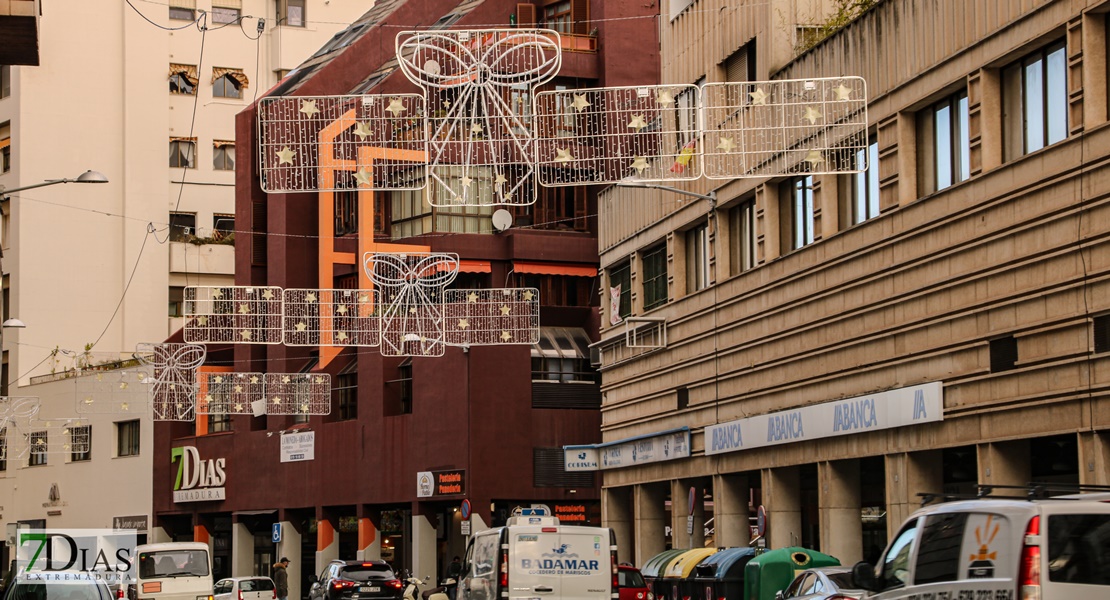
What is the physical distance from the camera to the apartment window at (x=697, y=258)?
37.9 m

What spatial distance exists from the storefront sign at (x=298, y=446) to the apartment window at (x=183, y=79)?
25.0 metres

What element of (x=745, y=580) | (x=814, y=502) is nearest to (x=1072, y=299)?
(x=745, y=580)

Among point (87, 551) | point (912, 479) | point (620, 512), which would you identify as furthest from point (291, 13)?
point (912, 479)

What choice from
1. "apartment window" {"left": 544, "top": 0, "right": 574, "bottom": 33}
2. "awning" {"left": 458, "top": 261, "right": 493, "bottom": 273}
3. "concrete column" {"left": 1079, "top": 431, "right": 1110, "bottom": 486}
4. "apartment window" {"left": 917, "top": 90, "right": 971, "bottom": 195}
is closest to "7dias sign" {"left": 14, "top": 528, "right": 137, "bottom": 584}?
"awning" {"left": 458, "top": 261, "right": 493, "bottom": 273}

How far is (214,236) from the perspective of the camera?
7525cm

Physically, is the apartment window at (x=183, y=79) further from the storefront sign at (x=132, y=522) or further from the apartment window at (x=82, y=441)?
the storefront sign at (x=132, y=522)

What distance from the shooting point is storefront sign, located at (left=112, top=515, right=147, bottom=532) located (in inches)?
2594

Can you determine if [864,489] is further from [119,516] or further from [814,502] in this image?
[119,516]

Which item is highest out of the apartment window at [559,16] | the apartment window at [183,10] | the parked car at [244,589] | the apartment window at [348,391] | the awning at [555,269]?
the apartment window at [183,10]

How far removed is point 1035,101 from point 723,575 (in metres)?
10.1

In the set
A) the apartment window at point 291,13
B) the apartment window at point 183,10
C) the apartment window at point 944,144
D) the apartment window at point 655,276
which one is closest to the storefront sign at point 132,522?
the apartment window at point 183,10

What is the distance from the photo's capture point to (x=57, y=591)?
23.7 m

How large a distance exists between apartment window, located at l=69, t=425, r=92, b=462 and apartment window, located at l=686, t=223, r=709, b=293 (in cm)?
3756

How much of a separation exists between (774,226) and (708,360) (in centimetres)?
476
